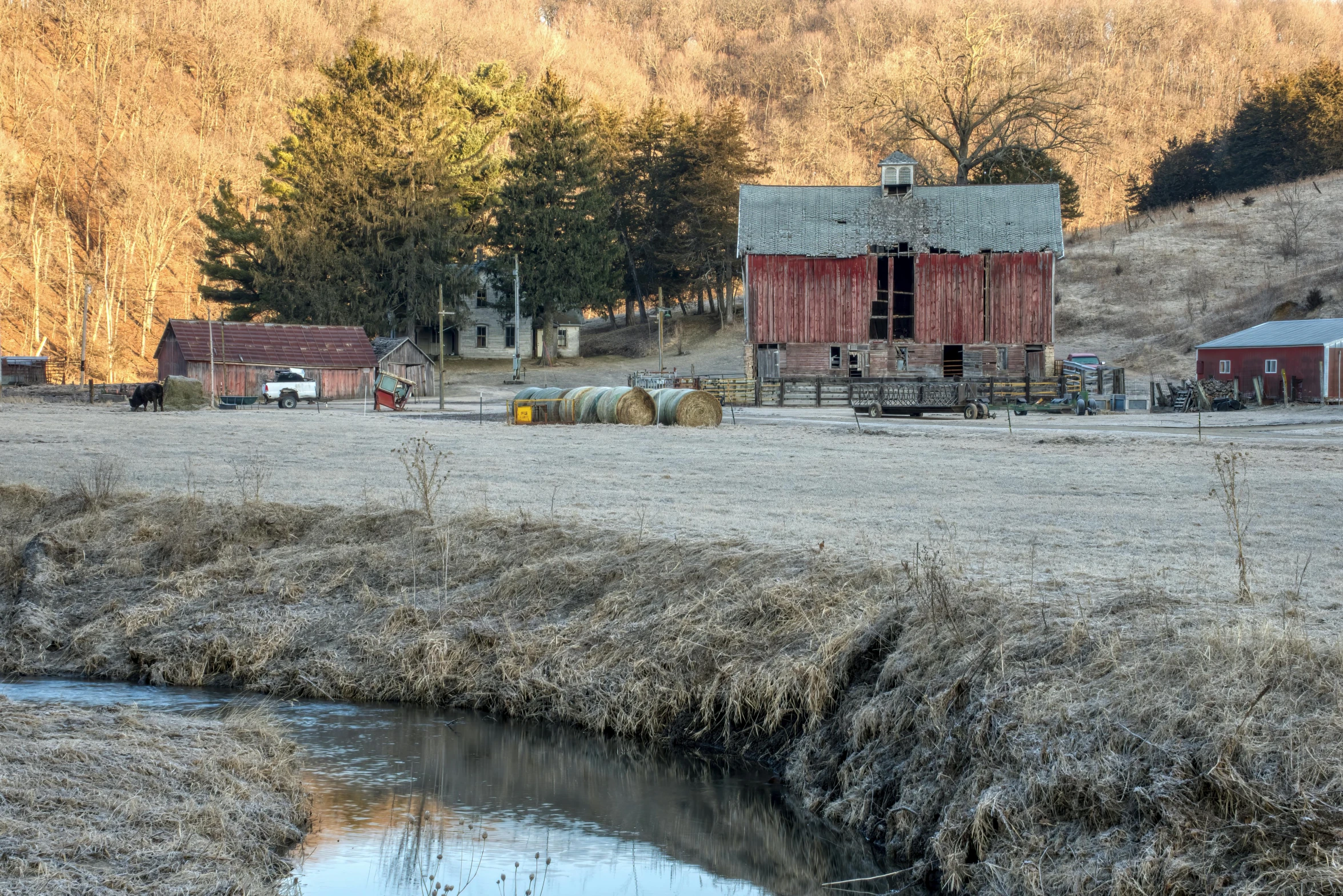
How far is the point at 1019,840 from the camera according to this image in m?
8.45

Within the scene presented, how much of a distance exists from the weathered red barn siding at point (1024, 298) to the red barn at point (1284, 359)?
33.3 feet

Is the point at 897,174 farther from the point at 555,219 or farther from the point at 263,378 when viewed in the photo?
the point at 263,378

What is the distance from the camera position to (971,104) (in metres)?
78.4

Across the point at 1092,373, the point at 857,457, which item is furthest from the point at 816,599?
the point at 1092,373

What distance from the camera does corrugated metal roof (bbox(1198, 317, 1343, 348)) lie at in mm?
47125

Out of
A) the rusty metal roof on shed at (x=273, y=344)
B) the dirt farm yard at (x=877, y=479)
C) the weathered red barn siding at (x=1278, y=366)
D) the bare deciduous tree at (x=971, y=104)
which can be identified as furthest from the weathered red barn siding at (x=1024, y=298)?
the rusty metal roof on shed at (x=273, y=344)

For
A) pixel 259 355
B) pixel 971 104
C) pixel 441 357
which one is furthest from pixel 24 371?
pixel 971 104

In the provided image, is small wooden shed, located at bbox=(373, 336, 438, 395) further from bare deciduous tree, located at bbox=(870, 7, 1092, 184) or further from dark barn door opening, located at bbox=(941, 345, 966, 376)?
bare deciduous tree, located at bbox=(870, 7, 1092, 184)

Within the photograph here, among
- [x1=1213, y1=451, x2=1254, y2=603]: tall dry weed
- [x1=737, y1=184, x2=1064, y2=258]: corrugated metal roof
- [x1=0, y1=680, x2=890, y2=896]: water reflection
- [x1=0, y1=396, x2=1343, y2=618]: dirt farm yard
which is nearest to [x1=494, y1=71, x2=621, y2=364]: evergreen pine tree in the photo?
[x1=737, y1=184, x2=1064, y2=258]: corrugated metal roof

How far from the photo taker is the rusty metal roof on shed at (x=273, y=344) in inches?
2514

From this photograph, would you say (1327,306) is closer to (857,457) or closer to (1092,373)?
(1092,373)

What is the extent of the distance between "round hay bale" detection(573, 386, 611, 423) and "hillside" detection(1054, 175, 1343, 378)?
3207 centimetres

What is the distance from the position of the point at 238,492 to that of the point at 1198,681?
16.0m

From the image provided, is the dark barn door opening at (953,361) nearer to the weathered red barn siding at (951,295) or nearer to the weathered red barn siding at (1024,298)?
the weathered red barn siding at (951,295)
